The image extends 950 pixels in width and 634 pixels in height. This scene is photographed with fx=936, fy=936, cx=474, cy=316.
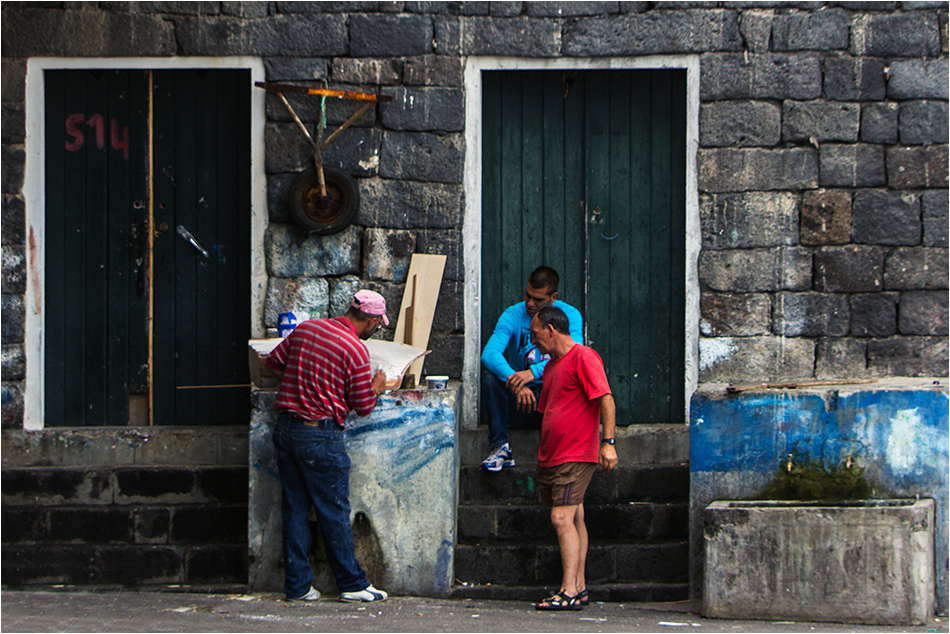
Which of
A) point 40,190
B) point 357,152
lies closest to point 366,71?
point 357,152

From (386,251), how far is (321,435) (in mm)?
1787

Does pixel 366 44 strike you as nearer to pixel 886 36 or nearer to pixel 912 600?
pixel 886 36

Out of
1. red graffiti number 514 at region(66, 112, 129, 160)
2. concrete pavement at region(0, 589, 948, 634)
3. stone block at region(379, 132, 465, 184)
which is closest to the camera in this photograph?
concrete pavement at region(0, 589, 948, 634)

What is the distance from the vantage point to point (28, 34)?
6391 millimetres

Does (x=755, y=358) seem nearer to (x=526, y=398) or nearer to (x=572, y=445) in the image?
(x=526, y=398)

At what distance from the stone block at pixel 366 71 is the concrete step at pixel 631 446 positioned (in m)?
2.48

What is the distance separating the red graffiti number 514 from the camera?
6.55m

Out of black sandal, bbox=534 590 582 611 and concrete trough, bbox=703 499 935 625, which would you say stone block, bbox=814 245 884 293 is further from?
black sandal, bbox=534 590 582 611

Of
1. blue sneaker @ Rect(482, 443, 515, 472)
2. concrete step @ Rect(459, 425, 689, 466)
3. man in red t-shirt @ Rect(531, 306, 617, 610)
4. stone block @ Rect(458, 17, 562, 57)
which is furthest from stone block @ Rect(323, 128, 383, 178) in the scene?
man in red t-shirt @ Rect(531, 306, 617, 610)

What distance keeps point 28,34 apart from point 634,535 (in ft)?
17.1

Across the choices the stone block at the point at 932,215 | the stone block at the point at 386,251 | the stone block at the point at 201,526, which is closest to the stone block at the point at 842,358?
the stone block at the point at 932,215

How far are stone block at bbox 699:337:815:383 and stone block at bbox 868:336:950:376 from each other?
1.43 ft

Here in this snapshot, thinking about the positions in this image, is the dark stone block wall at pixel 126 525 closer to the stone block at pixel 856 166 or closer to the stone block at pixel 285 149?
the stone block at pixel 285 149

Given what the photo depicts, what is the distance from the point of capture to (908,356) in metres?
6.36
